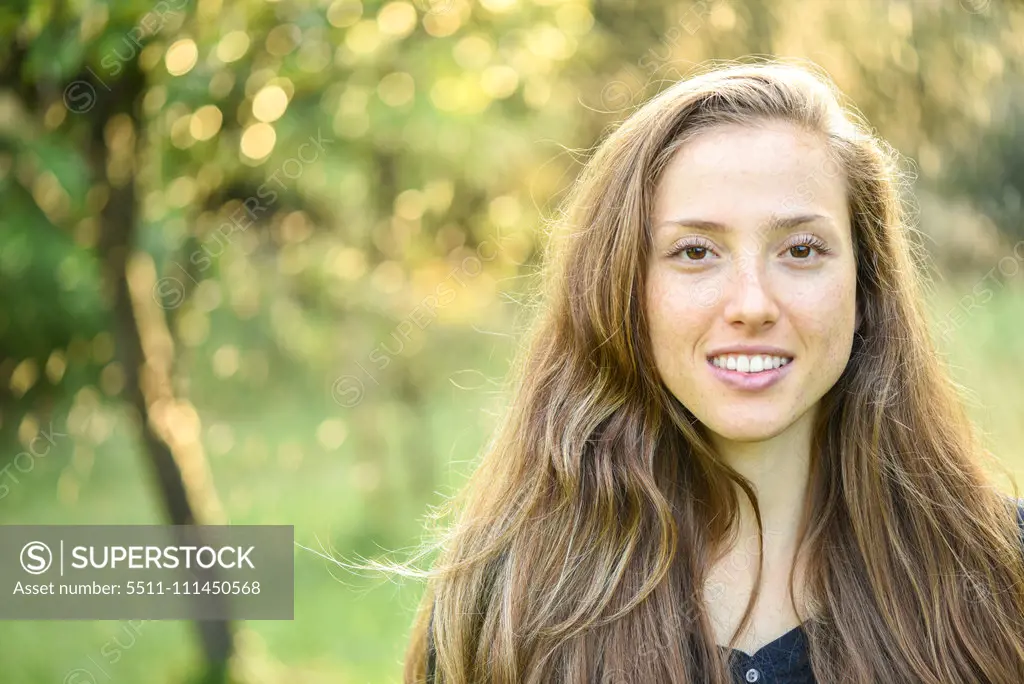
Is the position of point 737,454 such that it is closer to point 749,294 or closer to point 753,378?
point 753,378

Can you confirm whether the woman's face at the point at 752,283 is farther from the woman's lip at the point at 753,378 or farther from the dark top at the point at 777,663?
the dark top at the point at 777,663

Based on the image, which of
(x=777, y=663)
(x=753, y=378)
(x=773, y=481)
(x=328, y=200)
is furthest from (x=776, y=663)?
(x=328, y=200)

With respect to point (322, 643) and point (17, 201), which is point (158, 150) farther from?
point (322, 643)

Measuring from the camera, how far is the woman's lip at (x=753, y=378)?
1.40m

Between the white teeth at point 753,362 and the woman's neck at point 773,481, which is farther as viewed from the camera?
the woman's neck at point 773,481

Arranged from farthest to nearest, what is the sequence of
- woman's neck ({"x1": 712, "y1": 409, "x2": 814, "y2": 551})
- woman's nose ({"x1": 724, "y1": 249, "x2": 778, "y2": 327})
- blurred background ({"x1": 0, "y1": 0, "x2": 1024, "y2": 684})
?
blurred background ({"x1": 0, "y1": 0, "x2": 1024, "y2": 684}), woman's neck ({"x1": 712, "y1": 409, "x2": 814, "y2": 551}), woman's nose ({"x1": 724, "y1": 249, "x2": 778, "y2": 327})

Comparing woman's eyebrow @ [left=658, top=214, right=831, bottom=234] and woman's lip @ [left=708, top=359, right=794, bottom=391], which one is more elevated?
woman's eyebrow @ [left=658, top=214, right=831, bottom=234]

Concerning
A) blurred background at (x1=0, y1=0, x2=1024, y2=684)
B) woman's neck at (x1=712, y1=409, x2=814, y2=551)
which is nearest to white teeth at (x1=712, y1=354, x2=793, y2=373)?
woman's neck at (x1=712, y1=409, x2=814, y2=551)

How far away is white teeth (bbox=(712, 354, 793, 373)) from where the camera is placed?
140cm

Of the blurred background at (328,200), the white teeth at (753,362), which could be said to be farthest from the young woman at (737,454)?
the blurred background at (328,200)

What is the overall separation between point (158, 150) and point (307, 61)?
1.83 ft

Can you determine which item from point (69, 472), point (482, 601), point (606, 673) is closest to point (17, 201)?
point (69, 472)

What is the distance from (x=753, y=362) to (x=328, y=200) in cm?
248

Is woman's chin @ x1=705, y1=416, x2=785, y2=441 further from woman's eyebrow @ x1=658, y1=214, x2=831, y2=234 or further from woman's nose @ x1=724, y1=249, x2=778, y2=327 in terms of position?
woman's eyebrow @ x1=658, y1=214, x2=831, y2=234
